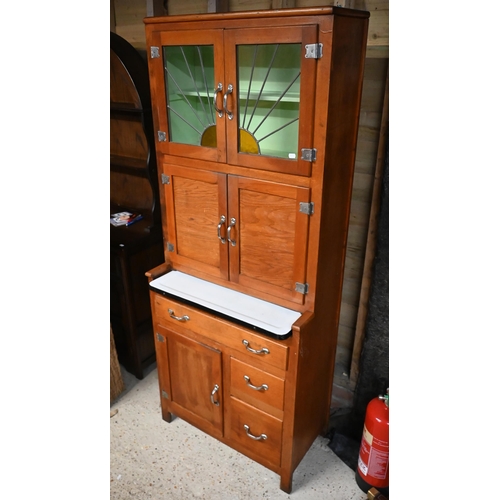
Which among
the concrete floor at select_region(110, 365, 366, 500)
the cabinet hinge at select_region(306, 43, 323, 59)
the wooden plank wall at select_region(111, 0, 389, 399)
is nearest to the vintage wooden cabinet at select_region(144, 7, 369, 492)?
the cabinet hinge at select_region(306, 43, 323, 59)

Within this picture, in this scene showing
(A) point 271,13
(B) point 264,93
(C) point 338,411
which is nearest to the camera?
(A) point 271,13

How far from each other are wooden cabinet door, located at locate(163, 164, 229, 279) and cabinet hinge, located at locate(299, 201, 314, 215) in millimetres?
342

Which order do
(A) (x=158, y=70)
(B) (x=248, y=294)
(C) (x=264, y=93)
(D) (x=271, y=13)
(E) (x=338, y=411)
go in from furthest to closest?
(E) (x=338, y=411) → (B) (x=248, y=294) → (A) (x=158, y=70) → (C) (x=264, y=93) → (D) (x=271, y=13)

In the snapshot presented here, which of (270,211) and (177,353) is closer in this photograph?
(270,211)

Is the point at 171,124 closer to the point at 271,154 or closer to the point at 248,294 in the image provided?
the point at 271,154

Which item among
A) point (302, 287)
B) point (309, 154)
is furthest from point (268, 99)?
point (302, 287)

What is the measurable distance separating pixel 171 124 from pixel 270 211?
0.59 m

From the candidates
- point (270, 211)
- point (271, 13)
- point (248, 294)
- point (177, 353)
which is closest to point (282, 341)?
point (248, 294)

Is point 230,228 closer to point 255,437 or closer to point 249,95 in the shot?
point 249,95

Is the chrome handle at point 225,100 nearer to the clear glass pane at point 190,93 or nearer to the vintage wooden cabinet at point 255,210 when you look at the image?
the vintage wooden cabinet at point 255,210

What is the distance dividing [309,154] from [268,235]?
37 cm

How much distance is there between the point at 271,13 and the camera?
1.35 m

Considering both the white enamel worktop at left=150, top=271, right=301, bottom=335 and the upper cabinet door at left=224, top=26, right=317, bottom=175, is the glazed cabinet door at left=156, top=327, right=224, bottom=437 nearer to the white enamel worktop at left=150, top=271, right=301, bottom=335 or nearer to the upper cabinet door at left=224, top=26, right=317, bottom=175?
the white enamel worktop at left=150, top=271, right=301, bottom=335

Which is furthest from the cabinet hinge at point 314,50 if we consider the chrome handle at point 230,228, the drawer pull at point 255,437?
the drawer pull at point 255,437
